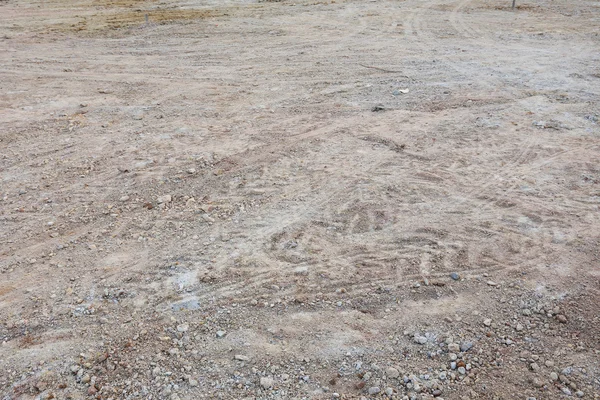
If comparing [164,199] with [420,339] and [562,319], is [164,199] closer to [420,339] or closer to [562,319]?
[420,339]

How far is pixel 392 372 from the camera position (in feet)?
11.6

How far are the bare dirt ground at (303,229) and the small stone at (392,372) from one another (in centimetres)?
1

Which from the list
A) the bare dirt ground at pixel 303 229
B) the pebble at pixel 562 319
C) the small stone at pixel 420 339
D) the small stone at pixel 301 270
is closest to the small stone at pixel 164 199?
the bare dirt ground at pixel 303 229

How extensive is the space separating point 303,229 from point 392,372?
1889mm

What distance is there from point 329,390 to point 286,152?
12.5ft

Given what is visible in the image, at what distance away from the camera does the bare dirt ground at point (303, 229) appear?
3.62 meters

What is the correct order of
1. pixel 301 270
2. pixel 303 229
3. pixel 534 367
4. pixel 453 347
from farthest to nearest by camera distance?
pixel 303 229, pixel 301 270, pixel 453 347, pixel 534 367

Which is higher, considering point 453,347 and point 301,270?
point 301,270

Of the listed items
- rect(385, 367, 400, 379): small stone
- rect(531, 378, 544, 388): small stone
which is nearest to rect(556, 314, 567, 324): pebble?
rect(531, 378, 544, 388): small stone

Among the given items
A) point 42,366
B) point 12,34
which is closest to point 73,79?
point 12,34

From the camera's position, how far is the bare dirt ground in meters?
3.62

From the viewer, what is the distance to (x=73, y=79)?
31.6ft

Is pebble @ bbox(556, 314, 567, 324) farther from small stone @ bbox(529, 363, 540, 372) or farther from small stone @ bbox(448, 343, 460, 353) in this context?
small stone @ bbox(448, 343, 460, 353)

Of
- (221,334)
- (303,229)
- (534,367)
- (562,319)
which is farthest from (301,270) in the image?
(562,319)
